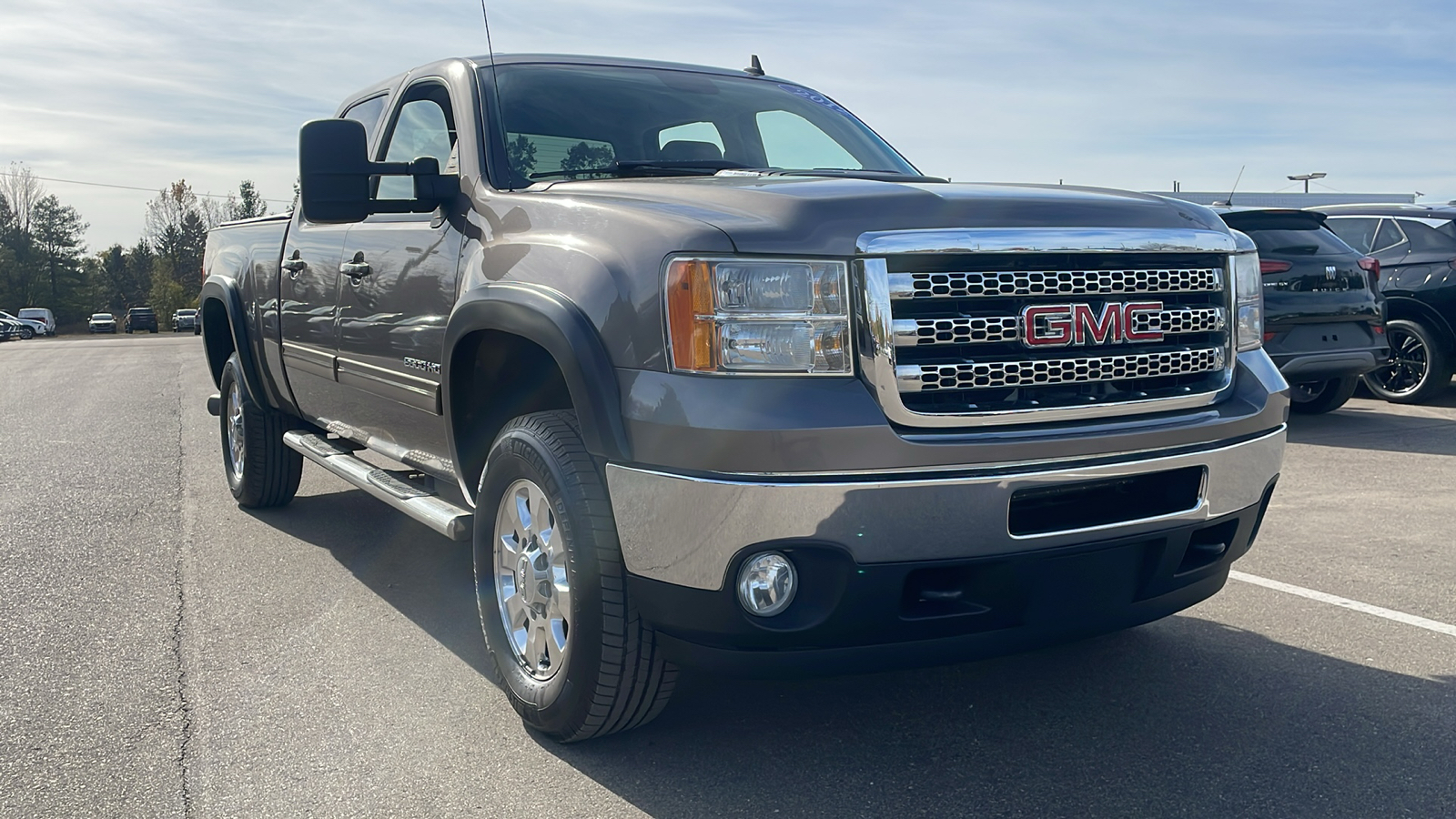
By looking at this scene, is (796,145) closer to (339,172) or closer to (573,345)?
(339,172)

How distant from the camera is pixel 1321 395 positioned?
9.27 metres

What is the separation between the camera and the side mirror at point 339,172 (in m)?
3.63

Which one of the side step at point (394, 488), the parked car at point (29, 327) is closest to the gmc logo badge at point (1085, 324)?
the side step at point (394, 488)

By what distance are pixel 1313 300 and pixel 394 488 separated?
6.72 m

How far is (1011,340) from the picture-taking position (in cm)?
279

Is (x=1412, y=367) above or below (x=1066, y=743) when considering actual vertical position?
below

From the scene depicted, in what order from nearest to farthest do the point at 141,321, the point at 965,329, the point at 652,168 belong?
the point at 965,329 → the point at 652,168 → the point at 141,321

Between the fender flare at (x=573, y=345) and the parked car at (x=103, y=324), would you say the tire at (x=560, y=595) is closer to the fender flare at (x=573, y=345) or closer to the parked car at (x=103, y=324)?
the fender flare at (x=573, y=345)

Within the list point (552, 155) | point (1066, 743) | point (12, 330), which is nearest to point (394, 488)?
point (552, 155)

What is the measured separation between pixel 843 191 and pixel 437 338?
1485 millimetres

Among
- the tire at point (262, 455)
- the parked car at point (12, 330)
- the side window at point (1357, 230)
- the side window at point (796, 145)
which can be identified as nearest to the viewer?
the side window at point (796, 145)

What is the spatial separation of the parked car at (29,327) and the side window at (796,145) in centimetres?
6453

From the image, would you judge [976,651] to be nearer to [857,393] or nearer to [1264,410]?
[857,393]

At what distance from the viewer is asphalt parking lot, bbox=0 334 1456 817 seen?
2.88m
